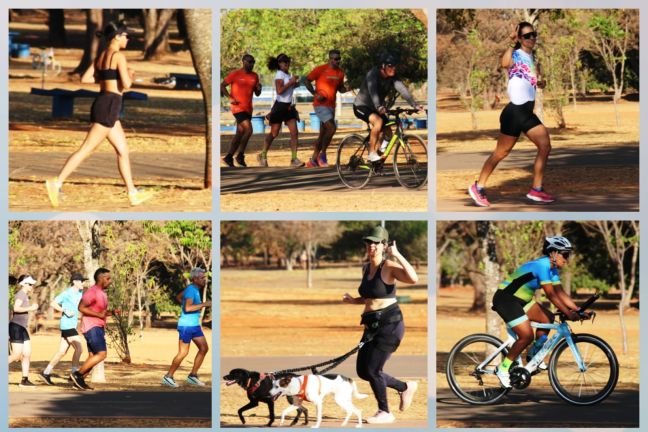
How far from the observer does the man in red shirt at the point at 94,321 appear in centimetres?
1591

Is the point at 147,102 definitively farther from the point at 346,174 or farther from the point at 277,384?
the point at 277,384

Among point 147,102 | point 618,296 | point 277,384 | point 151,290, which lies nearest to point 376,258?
point 277,384

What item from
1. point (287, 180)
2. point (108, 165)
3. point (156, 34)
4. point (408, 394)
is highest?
point (156, 34)

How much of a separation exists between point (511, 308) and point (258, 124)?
9.85ft

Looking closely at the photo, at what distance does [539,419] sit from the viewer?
15.6 meters

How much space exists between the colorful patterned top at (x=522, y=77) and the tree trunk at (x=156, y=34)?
410 centimetres

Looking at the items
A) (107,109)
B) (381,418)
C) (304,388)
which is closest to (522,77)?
(381,418)

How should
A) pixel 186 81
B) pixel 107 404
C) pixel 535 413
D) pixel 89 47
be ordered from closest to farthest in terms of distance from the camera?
pixel 535 413
pixel 107 404
pixel 186 81
pixel 89 47

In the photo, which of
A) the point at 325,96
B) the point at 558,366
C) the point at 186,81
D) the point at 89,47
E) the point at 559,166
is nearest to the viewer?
the point at 558,366

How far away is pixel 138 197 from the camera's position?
16047mm

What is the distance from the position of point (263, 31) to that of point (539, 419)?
4.33 m

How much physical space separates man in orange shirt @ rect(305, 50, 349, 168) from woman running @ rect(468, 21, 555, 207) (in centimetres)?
146

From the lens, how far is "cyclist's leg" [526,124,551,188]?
1594 cm

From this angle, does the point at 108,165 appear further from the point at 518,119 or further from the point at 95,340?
the point at 518,119
